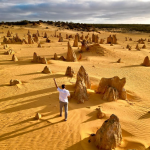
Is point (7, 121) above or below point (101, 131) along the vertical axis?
below

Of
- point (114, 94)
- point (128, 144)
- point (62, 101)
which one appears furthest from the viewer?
point (114, 94)

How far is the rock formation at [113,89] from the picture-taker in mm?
8469

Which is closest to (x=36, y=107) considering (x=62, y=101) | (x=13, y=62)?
(x=62, y=101)

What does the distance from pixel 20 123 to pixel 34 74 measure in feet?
19.8

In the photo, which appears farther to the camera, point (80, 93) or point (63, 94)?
point (80, 93)

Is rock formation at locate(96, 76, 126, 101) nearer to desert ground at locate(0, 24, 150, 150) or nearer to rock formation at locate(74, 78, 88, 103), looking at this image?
desert ground at locate(0, 24, 150, 150)

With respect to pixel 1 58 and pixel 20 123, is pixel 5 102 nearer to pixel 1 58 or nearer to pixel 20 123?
pixel 20 123

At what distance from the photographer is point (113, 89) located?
27.7 feet

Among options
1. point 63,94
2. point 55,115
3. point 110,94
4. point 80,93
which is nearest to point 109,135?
point 63,94

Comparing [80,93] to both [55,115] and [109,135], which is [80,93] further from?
[109,135]

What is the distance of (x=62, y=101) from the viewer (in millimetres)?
6488

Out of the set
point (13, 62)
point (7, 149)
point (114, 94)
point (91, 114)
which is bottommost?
point (7, 149)

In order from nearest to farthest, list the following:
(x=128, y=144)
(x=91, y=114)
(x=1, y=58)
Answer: (x=128, y=144) < (x=91, y=114) < (x=1, y=58)

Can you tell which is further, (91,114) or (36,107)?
(36,107)
